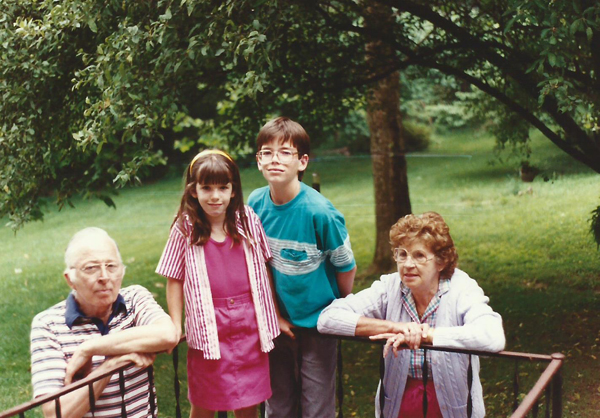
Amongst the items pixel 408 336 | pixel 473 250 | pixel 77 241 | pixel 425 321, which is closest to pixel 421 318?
pixel 425 321

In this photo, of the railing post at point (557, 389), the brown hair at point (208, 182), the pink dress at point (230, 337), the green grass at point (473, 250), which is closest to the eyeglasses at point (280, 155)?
the brown hair at point (208, 182)

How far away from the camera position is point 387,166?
9.40m

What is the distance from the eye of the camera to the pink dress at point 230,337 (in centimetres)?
282

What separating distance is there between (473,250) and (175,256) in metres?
8.38

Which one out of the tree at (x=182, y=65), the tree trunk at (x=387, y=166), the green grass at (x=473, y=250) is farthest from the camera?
the tree trunk at (x=387, y=166)

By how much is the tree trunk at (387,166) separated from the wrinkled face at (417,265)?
651cm

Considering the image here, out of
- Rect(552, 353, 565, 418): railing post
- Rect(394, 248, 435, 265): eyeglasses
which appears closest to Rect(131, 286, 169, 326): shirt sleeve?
Rect(394, 248, 435, 265): eyeglasses

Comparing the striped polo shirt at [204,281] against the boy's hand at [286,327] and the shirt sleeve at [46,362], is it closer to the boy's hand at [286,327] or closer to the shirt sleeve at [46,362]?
the boy's hand at [286,327]

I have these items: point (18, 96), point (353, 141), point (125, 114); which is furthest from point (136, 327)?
point (353, 141)

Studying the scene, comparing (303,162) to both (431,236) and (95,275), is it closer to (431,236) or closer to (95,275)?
(431,236)

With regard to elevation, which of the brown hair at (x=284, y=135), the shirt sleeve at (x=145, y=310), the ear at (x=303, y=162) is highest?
the brown hair at (x=284, y=135)

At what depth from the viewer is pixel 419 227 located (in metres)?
2.73

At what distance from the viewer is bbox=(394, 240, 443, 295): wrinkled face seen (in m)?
2.71

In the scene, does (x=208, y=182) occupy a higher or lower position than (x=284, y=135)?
lower
